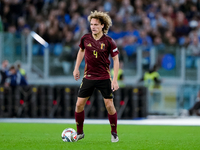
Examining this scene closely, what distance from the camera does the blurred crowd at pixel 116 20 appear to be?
65.1 feet

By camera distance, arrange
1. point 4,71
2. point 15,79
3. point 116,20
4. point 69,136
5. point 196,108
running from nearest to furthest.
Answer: point 69,136 < point 196,108 < point 15,79 < point 4,71 < point 116,20

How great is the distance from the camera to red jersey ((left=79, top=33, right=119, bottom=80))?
828 cm

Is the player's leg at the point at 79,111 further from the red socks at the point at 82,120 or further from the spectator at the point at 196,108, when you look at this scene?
the spectator at the point at 196,108

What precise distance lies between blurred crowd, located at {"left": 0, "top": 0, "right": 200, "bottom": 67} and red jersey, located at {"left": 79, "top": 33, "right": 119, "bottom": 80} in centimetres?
968

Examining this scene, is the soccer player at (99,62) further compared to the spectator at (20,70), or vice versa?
the spectator at (20,70)

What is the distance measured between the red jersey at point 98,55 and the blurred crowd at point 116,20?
968cm

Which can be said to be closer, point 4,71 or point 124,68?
point 4,71

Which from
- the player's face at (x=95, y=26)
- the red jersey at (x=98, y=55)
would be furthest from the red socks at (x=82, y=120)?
the player's face at (x=95, y=26)

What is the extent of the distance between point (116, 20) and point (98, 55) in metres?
13.0

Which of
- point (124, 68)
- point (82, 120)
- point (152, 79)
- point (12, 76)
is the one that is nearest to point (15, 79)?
point (12, 76)

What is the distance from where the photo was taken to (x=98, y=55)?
8.28 meters

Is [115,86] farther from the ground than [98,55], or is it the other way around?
[98,55]

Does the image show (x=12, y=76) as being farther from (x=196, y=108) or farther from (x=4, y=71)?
(x=196, y=108)

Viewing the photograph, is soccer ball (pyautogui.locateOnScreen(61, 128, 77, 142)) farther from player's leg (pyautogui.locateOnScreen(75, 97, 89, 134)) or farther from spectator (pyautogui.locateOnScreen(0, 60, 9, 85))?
spectator (pyautogui.locateOnScreen(0, 60, 9, 85))
